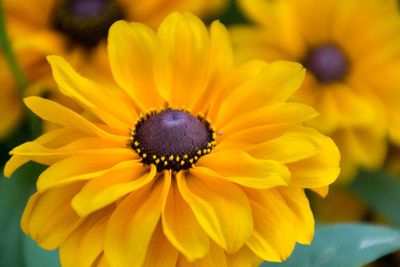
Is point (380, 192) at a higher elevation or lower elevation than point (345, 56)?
lower

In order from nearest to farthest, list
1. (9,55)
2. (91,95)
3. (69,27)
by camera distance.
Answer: (91,95) → (9,55) → (69,27)

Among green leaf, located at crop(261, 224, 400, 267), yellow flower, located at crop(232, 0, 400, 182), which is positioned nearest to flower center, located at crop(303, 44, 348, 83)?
yellow flower, located at crop(232, 0, 400, 182)

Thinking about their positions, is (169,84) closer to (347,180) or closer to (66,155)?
(66,155)

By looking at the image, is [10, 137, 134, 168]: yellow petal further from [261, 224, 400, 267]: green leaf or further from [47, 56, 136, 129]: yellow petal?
[261, 224, 400, 267]: green leaf

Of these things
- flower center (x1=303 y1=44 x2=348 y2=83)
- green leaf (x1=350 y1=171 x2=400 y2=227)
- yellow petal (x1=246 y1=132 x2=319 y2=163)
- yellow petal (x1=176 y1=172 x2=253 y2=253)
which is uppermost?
yellow petal (x1=246 y1=132 x2=319 y2=163)

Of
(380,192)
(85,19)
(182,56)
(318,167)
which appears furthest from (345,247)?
(85,19)

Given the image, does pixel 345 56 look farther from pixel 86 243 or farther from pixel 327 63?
pixel 86 243

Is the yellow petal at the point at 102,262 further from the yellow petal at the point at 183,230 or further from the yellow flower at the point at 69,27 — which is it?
the yellow flower at the point at 69,27
